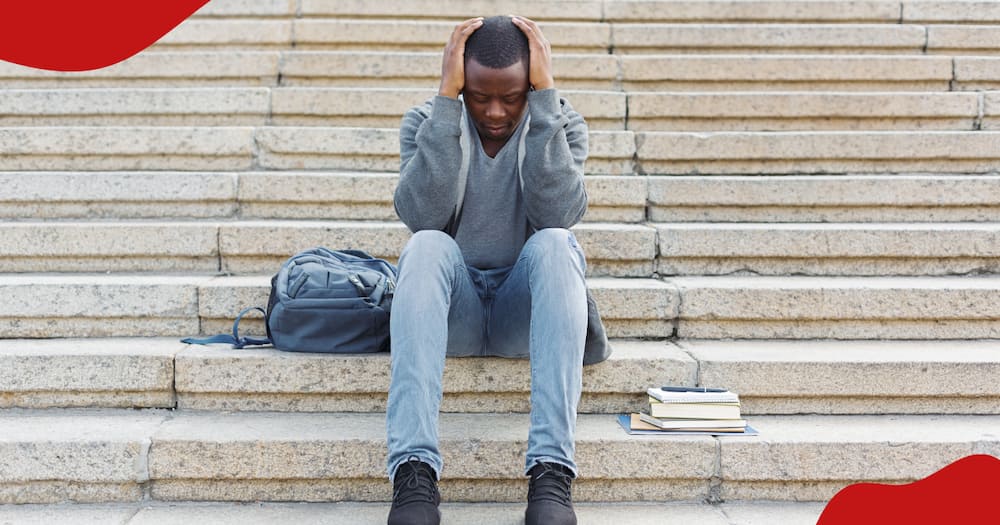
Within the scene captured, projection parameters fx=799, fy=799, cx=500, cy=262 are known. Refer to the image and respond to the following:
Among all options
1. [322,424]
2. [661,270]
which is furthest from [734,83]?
[322,424]

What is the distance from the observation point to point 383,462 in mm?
2488

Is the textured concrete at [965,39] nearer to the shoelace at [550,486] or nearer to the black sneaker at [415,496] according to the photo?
the shoelace at [550,486]

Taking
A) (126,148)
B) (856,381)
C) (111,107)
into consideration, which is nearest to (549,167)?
(856,381)

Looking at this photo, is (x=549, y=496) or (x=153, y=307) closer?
(x=549, y=496)

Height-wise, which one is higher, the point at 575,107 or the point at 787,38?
the point at 787,38

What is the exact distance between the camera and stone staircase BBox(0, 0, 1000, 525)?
2504mm

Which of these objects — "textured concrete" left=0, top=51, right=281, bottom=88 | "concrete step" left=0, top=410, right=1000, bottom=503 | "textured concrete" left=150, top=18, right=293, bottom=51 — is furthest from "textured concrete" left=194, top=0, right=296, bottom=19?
"concrete step" left=0, top=410, right=1000, bottom=503

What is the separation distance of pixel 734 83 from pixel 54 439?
3.61 meters

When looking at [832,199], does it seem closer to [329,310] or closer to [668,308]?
[668,308]

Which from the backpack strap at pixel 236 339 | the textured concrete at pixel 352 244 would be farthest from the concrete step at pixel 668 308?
the textured concrete at pixel 352 244

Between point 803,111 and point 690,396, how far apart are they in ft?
7.05

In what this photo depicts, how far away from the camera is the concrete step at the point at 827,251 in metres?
3.35

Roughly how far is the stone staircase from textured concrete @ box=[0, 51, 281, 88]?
0.06 feet

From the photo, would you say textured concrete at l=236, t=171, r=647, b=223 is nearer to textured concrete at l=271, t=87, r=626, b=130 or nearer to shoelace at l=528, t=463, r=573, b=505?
textured concrete at l=271, t=87, r=626, b=130
